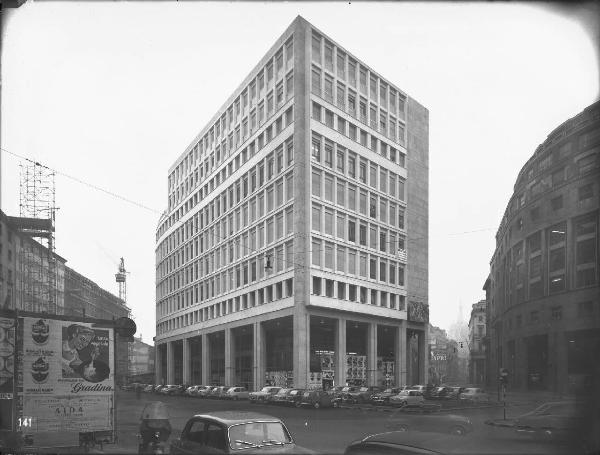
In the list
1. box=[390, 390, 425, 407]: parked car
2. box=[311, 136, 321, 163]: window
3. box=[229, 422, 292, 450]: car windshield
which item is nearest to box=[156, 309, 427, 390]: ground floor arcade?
box=[390, 390, 425, 407]: parked car

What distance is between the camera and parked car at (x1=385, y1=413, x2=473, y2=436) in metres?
8.29

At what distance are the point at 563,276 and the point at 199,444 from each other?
518cm

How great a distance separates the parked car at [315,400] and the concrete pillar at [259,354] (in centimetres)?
1229

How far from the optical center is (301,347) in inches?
1478

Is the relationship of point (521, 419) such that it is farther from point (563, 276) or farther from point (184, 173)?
point (184, 173)

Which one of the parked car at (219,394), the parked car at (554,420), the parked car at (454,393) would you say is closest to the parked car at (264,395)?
the parked car at (219,394)

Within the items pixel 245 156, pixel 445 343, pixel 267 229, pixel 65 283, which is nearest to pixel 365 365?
pixel 267 229

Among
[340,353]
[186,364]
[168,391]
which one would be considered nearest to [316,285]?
[340,353]

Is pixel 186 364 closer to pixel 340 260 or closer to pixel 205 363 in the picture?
pixel 205 363

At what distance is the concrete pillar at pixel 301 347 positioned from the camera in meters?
37.0

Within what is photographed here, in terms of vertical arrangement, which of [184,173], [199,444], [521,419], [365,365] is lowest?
[365,365]

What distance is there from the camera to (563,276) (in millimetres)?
3756

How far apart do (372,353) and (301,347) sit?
7.16m

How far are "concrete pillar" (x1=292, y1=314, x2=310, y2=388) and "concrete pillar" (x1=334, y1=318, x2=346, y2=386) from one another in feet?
9.51
